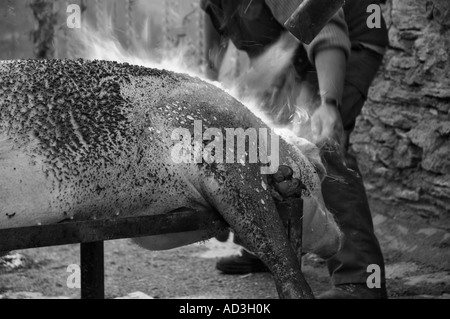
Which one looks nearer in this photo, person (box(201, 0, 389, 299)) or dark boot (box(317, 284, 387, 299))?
person (box(201, 0, 389, 299))

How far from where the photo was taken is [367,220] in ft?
11.3

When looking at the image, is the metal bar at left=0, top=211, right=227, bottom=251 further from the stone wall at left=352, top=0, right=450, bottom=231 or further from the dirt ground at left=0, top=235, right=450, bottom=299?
the stone wall at left=352, top=0, right=450, bottom=231

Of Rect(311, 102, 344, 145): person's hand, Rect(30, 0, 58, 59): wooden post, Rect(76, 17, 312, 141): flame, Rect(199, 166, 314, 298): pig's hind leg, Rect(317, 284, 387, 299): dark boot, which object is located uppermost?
Rect(30, 0, 58, 59): wooden post

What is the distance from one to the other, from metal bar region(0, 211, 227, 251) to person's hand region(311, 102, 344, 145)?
861 mm

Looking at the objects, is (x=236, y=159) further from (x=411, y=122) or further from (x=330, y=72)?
(x=411, y=122)

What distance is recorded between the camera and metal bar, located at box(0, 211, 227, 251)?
1922mm

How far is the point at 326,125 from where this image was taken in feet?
9.93

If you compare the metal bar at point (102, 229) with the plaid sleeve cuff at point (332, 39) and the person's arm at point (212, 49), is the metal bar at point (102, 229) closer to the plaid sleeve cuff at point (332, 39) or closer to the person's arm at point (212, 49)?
the plaid sleeve cuff at point (332, 39)

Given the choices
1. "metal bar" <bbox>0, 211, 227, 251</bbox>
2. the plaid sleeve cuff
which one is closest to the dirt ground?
the plaid sleeve cuff

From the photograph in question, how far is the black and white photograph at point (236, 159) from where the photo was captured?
218 centimetres

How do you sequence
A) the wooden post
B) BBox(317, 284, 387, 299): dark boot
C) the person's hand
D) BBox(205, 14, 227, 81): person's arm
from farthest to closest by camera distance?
the wooden post, BBox(205, 14, 227, 81): person's arm, BBox(317, 284, 387, 299): dark boot, the person's hand

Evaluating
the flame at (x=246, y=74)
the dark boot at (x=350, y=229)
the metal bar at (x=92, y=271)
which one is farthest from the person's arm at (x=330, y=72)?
the metal bar at (x=92, y=271)

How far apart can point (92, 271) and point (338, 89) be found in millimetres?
1416
